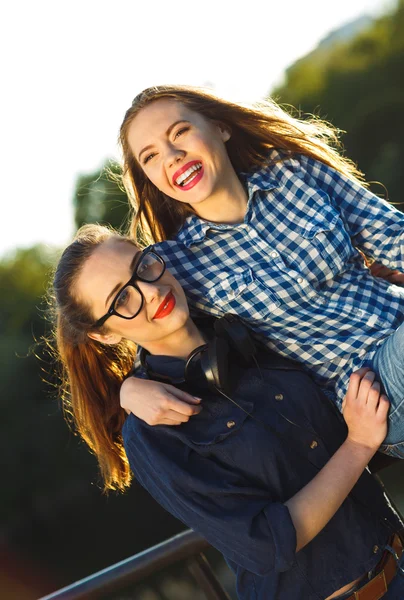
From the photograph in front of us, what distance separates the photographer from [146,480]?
168 cm

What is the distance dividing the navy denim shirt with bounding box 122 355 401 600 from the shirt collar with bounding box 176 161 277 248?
436mm

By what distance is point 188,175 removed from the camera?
1930 mm

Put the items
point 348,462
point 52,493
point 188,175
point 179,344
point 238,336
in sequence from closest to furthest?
point 348,462, point 238,336, point 179,344, point 188,175, point 52,493

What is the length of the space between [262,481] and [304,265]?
60cm

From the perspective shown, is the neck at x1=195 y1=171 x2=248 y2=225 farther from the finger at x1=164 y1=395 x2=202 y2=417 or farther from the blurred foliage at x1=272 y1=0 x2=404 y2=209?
the blurred foliage at x1=272 y1=0 x2=404 y2=209

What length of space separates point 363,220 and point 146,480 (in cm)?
95

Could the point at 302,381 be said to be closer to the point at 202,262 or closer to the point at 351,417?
the point at 351,417

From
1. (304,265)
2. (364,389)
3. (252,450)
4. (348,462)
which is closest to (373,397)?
(364,389)

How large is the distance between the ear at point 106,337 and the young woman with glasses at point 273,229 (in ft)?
0.39

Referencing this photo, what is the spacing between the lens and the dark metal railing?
197 centimetres

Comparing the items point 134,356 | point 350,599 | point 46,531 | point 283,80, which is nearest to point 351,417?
point 350,599

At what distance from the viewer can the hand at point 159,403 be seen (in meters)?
1.62

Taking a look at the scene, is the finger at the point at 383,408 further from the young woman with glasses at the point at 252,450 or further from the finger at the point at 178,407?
the finger at the point at 178,407

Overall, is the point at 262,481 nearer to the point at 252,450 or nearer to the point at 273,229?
the point at 252,450
